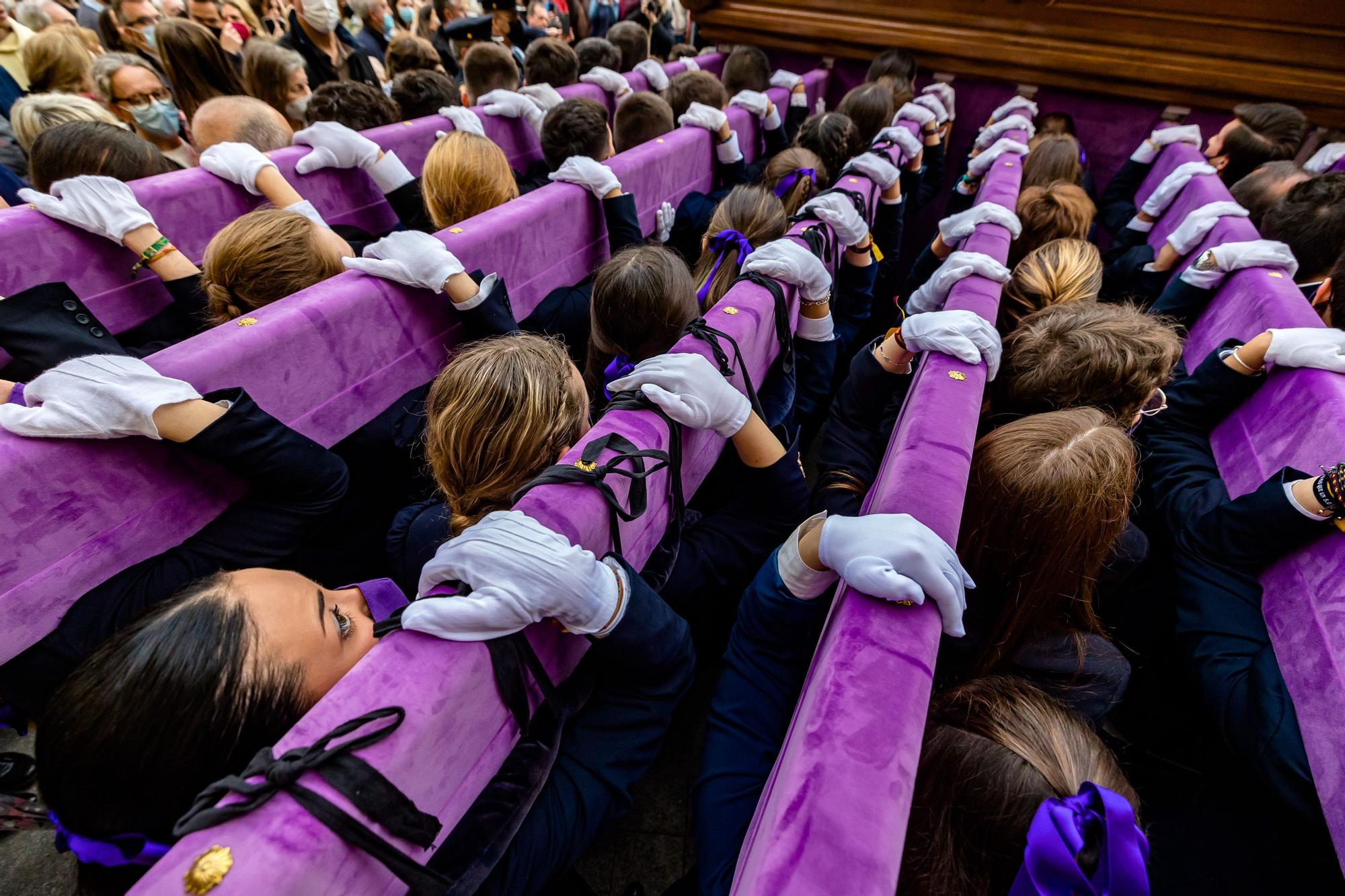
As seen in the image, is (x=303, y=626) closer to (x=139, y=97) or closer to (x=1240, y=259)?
(x=1240, y=259)

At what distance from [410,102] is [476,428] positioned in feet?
8.52

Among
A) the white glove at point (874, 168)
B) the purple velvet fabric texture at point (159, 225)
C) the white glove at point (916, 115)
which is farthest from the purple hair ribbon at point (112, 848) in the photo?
the white glove at point (916, 115)

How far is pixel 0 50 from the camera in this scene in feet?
8.86

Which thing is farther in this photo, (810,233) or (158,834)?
(810,233)

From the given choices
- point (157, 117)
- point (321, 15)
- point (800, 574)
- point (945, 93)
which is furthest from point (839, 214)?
point (321, 15)

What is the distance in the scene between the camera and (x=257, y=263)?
1329 millimetres

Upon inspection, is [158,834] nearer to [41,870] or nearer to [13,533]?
[13,533]

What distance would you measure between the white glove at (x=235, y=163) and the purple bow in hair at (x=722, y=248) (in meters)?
1.36

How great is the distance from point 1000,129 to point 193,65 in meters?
3.94

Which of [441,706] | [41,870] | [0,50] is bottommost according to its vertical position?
[41,870]

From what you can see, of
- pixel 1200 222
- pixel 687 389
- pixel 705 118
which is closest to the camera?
pixel 687 389

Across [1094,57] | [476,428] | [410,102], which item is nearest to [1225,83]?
[1094,57]

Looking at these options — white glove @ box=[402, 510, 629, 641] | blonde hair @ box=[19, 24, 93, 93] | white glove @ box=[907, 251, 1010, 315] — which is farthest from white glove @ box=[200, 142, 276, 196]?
white glove @ box=[907, 251, 1010, 315]

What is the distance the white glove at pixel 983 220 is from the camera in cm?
184
